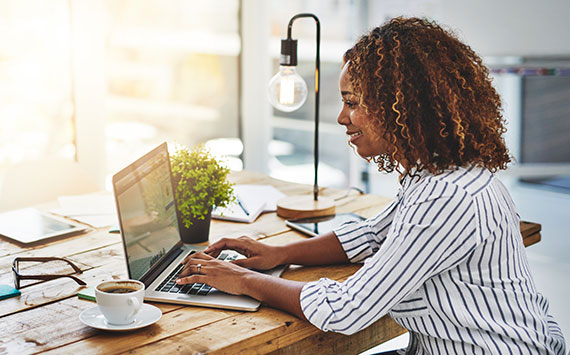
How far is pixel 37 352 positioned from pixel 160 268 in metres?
0.38

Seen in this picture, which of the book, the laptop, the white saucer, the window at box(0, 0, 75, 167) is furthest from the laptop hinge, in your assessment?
the window at box(0, 0, 75, 167)

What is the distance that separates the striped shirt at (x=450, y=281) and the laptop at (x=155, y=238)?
0.21 m

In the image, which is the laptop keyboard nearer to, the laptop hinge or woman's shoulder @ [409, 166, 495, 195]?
the laptop hinge

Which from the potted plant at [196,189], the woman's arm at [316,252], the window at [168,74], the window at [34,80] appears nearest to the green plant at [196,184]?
the potted plant at [196,189]

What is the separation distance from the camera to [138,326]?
112 cm

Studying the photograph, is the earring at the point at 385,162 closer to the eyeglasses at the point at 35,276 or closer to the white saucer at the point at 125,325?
the white saucer at the point at 125,325

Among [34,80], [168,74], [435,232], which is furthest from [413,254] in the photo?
[168,74]

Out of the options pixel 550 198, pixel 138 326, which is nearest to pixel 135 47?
pixel 138 326

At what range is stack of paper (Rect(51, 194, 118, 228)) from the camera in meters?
1.85

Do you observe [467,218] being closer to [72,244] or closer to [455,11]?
[72,244]

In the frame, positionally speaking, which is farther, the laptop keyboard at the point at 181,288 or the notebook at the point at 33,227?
the notebook at the point at 33,227

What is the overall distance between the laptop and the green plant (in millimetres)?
67

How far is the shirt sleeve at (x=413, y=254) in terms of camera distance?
44.4 inches

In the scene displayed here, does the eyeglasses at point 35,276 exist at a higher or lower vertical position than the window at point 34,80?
lower
